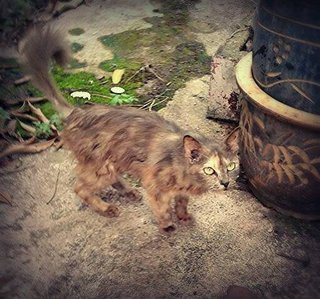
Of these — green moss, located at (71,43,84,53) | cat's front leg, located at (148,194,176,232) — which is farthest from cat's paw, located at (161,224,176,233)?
green moss, located at (71,43,84,53)

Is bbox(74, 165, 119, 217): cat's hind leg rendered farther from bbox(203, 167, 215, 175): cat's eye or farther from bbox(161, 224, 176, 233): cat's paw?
bbox(203, 167, 215, 175): cat's eye

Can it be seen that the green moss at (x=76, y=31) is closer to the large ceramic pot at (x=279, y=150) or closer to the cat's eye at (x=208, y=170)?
the large ceramic pot at (x=279, y=150)

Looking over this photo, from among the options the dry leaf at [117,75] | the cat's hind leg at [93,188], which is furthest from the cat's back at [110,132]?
the dry leaf at [117,75]

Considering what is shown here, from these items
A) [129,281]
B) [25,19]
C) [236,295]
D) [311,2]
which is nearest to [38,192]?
[129,281]

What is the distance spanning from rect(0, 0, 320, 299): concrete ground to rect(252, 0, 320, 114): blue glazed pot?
1.04m

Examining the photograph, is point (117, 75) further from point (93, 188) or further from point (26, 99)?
point (93, 188)

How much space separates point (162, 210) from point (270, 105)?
3.63 ft

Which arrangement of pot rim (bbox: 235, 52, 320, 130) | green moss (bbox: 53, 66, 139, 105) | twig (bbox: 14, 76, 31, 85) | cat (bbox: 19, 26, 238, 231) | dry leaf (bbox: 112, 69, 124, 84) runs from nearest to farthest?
1. pot rim (bbox: 235, 52, 320, 130)
2. cat (bbox: 19, 26, 238, 231)
3. green moss (bbox: 53, 66, 139, 105)
4. twig (bbox: 14, 76, 31, 85)
5. dry leaf (bbox: 112, 69, 124, 84)

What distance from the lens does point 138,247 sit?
274 cm

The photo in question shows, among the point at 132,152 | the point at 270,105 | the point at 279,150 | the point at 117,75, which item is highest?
the point at 270,105

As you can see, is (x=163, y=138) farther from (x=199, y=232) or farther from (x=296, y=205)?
(x=296, y=205)

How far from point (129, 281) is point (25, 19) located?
4.72 metres

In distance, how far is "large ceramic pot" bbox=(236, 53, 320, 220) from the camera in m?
2.44

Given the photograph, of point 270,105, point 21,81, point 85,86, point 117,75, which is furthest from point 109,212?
point 21,81
